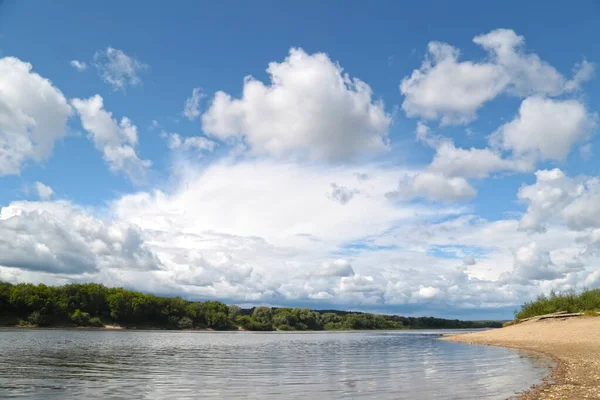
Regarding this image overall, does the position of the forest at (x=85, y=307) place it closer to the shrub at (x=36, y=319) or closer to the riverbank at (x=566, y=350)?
the shrub at (x=36, y=319)

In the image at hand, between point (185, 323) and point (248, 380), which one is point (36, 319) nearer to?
point (185, 323)

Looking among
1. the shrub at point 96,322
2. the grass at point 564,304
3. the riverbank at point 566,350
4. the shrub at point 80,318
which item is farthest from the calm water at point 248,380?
the shrub at point 96,322

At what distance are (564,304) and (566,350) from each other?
4851cm

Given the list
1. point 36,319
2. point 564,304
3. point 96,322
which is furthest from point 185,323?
point 564,304

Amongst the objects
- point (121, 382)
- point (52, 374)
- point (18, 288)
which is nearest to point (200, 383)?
point (121, 382)

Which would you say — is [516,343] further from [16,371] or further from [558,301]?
[16,371]

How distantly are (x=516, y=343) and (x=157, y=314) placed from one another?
15432 centimetres

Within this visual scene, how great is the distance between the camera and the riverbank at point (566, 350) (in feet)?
70.7

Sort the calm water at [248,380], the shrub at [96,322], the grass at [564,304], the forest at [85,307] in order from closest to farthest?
the calm water at [248,380] → the grass at [564,304] → the forest at [85,307] → the shrub at [96,322]

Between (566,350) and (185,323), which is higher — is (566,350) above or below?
above

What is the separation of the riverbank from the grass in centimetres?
589

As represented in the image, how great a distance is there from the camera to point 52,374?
31.3m

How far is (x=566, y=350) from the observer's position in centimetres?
4919

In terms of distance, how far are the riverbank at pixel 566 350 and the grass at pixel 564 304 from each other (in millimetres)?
5890
